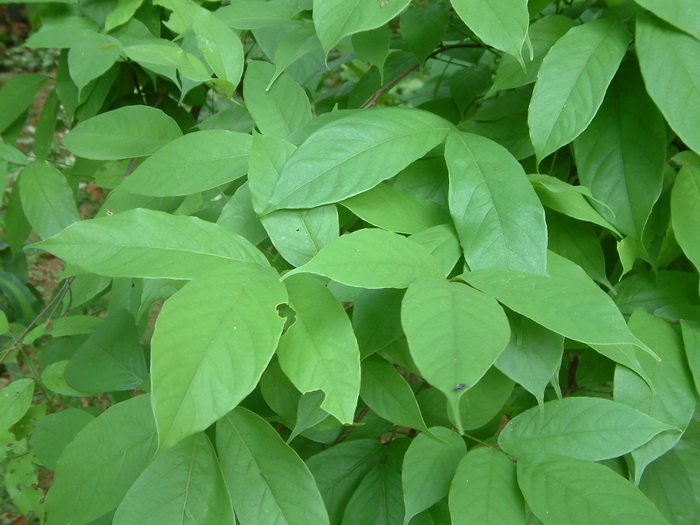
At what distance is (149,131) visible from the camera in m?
0.86

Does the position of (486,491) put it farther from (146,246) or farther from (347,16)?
(347,16)

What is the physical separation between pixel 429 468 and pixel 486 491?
0.07m

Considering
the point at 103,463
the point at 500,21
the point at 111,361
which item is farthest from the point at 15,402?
the point at 500,21

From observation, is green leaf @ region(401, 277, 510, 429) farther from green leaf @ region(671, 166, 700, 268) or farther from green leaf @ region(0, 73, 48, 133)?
green leaf @ region(0, 73, 48, 133)

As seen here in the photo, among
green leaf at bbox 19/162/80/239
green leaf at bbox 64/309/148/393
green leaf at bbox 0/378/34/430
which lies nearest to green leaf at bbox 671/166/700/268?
green leaf at bbox 64/309/148/393

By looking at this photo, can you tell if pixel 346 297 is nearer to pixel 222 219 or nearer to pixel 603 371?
pixel 222 219

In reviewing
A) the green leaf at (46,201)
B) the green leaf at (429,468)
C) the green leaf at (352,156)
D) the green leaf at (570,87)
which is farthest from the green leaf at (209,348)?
the green leaf at (46,201)

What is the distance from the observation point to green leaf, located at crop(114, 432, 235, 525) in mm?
566

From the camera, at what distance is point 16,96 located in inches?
51.7

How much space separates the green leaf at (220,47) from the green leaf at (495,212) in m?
0.31

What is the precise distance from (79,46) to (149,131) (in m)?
0.30

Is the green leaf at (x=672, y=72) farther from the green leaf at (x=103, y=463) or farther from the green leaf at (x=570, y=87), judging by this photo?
the green leaf at (x=103, y=463)

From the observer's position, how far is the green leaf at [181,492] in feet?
1.86

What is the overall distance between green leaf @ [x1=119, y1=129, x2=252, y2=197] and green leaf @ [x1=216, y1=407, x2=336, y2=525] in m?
0.28
